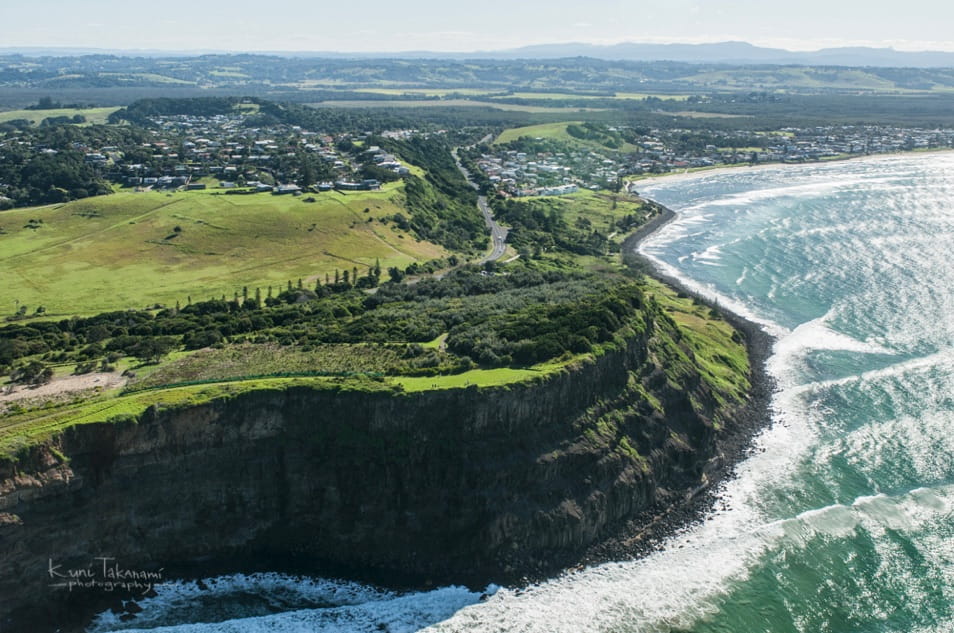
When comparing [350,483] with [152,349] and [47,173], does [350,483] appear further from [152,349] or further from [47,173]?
[47,173]

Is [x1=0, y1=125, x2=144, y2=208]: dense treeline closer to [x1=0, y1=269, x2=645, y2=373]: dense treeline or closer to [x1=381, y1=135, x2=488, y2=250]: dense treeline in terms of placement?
[x1=381, y1=135, x2=488, y2=250]: dense treeline

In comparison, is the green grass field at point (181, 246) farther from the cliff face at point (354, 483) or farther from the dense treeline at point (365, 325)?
the cliff face at point (354, 483)

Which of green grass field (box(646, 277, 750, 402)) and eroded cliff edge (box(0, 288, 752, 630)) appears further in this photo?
green grass field (box(646, 277, 750, 402))

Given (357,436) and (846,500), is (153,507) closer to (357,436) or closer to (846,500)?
(357,436)

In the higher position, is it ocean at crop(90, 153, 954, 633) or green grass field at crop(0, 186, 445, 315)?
green grass field at crop(0, 186, 445, 315)

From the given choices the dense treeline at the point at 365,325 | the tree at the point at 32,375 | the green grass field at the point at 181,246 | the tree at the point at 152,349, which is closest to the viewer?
the tree at the point at 32,375

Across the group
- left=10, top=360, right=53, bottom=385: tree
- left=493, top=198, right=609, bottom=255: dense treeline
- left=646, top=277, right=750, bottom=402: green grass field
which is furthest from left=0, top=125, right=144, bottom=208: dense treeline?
left=646, top=277, right=750, bottom=402: green grass field

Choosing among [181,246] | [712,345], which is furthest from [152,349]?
[712,345]

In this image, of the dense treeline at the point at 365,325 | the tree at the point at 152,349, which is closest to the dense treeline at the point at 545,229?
the dense treeline at the point at 365,325
